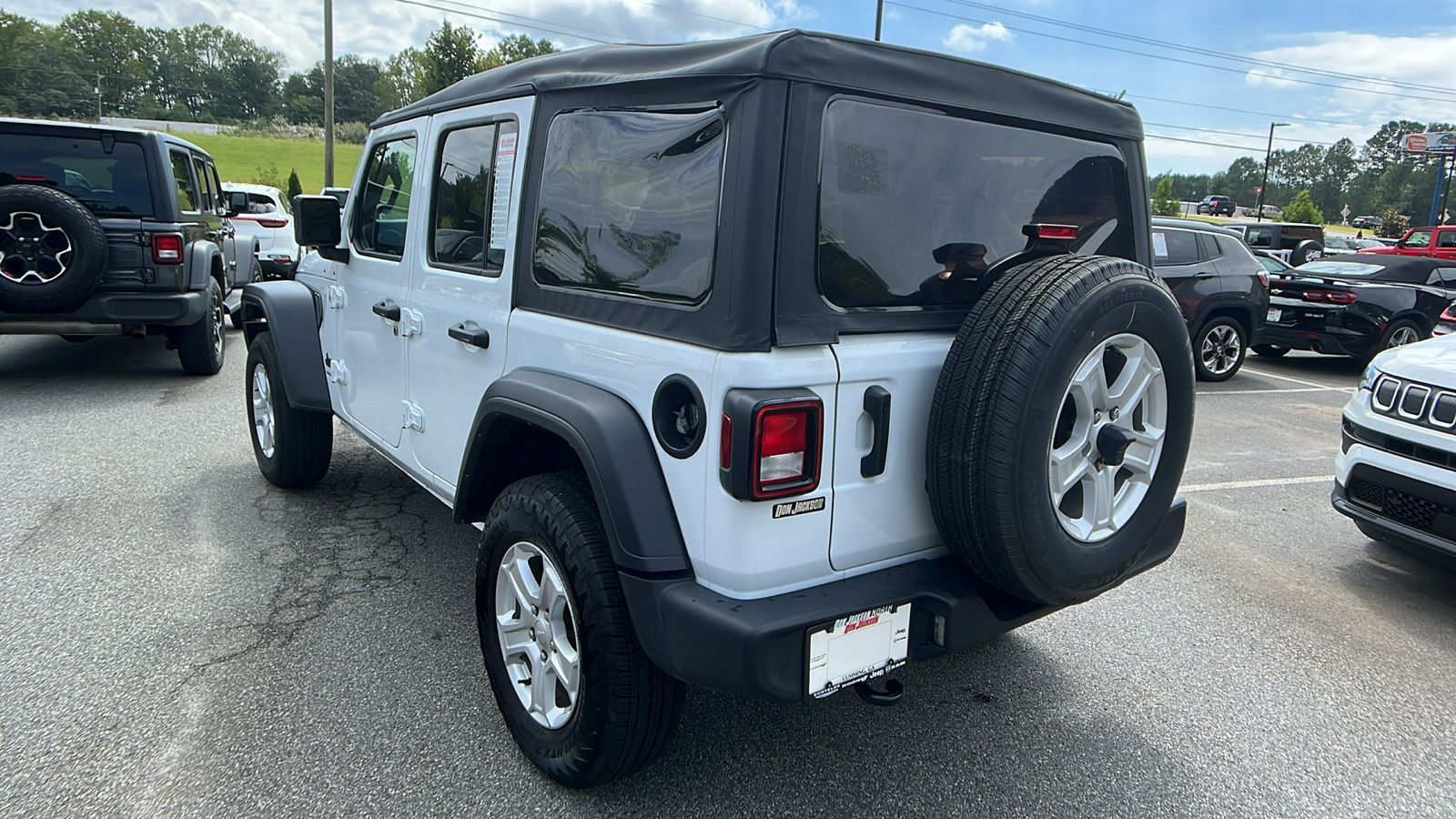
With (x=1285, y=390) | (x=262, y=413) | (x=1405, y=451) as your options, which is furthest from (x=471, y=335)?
(x=1285, y=390)

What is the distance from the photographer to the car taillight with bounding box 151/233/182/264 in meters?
6.83

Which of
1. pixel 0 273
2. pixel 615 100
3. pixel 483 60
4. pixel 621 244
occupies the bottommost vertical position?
pixel 0 273

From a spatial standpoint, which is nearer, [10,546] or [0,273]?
[10,546]

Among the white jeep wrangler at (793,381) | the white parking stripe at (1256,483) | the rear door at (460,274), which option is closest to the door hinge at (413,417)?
the rear door at (460,274)

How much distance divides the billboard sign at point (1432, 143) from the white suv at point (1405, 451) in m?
55.9

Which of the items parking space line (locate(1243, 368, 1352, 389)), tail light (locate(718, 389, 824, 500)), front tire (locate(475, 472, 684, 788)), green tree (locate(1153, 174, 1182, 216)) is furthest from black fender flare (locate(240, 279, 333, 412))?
A: green tree (locate(1153, 174, 1182, 216))

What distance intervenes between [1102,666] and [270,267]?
5781 mm

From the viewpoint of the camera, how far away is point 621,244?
2326mm

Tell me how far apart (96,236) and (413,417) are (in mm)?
4563

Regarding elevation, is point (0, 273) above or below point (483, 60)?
below

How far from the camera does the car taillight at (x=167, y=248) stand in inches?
269

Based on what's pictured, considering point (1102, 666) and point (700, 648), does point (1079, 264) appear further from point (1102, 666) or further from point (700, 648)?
point (1102, 666)

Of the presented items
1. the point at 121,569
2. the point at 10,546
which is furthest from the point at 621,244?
the point at 10,546

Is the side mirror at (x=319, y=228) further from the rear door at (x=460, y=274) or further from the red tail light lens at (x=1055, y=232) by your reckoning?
the red tail light lens at (x=1055, y=232)
